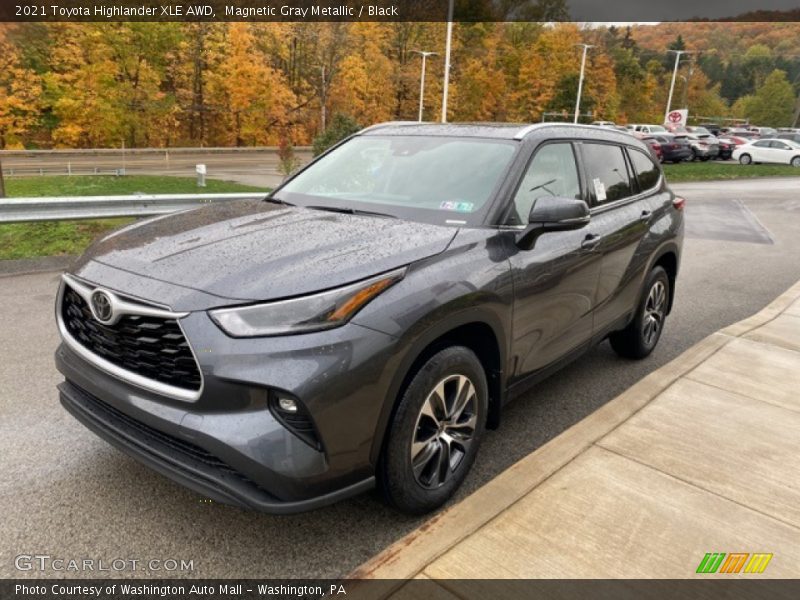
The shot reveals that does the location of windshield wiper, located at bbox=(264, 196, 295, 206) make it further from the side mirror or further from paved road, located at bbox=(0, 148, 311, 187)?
paved road, located at bbox=(0, 148, 311, 187)

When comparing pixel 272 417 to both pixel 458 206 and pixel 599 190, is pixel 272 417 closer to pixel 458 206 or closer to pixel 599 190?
pixel 458 206

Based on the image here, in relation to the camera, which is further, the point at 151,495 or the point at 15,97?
the point at 15,97

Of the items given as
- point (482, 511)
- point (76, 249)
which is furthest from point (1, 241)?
point (482, 511)

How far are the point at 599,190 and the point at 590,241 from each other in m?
0.54

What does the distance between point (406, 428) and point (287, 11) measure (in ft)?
142

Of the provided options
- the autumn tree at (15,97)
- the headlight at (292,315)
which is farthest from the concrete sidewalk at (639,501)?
the autumn tree at (15,97)

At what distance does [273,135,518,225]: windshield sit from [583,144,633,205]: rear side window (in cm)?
83

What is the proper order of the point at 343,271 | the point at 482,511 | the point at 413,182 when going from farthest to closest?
1. the point at 413,182
2. the point at 482,511
3. the point at 343,271

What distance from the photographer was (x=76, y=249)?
7762 millimetres

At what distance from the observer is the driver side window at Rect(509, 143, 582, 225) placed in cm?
340

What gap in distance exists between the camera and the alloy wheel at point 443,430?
9.05 ft

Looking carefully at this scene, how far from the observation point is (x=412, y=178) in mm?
3631

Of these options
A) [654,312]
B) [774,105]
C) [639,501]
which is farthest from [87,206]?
Result: [774,105]

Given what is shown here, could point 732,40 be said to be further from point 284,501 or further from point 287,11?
point 284,501
